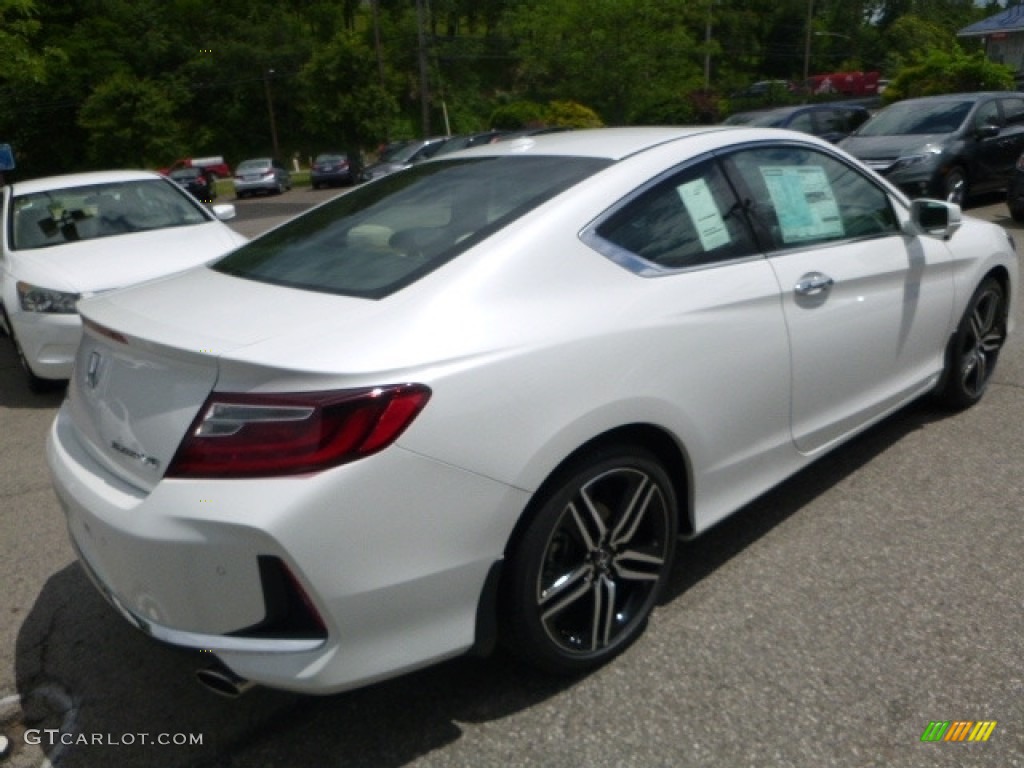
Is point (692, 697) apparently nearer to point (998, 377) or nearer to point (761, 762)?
point (761, 762)

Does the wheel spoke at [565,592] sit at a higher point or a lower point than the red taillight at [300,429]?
lower

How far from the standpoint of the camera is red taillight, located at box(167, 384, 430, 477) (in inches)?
86.3

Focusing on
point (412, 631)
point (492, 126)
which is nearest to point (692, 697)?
point (412, 631)

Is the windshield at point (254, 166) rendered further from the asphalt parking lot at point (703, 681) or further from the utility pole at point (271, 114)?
the asphalt parking lot at point (703, 681)

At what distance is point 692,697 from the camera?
273cm

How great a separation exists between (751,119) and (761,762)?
49.6 ft

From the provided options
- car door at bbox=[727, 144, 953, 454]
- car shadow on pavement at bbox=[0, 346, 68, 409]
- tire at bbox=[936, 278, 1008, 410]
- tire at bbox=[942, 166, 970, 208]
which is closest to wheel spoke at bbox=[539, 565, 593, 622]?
car door at bbox=[727, 144, 953, 454]

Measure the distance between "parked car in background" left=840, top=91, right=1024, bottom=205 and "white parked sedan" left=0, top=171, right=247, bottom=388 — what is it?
8.20 m

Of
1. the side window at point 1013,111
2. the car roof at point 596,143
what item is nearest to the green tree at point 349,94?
the side window at point 1013,111

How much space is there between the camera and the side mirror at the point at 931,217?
13.5 ft

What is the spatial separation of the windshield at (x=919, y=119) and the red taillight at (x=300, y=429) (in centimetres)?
1214

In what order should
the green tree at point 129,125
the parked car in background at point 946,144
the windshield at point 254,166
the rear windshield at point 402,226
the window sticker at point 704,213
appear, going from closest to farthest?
1. the rear windshield at point 402,226
2. the window sticker at point 704,213
3. the parked car in background at point 946,144
4. the windshield at point 254,166
5. the green tree at point 129,125

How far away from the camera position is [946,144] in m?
12.0

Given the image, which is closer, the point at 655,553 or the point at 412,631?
the point at 412,631
